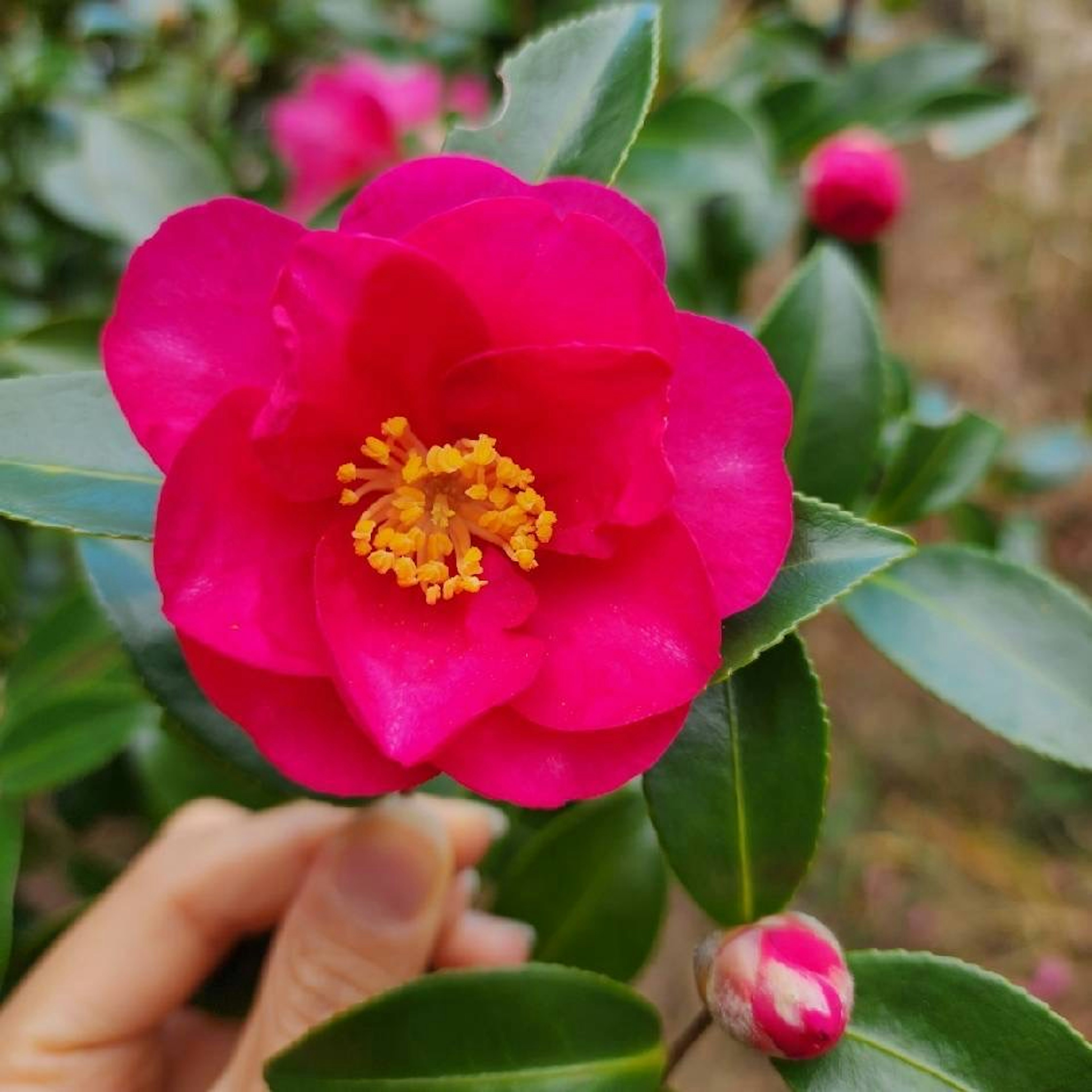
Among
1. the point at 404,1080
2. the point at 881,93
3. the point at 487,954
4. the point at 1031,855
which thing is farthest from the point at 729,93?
the point at 1031,855

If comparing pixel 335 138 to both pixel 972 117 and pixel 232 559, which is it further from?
pixel 232 559

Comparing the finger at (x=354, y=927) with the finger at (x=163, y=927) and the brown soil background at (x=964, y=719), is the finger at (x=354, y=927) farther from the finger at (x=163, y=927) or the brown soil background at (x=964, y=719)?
the brown soil background at (x=964, y=719)

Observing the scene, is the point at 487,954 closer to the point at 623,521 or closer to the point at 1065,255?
the point at 623,521

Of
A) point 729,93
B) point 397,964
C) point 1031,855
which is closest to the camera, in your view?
point 397,964

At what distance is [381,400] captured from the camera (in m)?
0.56

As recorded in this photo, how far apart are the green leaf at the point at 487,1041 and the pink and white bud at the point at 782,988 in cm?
10

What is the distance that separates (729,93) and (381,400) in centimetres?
104

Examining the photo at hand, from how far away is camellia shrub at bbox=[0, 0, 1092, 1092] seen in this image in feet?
1.66

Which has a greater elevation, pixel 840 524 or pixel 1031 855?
pixel 840 524

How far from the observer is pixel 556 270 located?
1.63 ft

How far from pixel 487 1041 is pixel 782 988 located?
0.20m

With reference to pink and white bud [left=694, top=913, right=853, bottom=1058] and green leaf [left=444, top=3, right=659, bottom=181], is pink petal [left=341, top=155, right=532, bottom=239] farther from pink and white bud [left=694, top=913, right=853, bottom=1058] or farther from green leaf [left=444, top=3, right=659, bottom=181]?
pink and white bud [left=694, top=913, right=853, bottom=1058]

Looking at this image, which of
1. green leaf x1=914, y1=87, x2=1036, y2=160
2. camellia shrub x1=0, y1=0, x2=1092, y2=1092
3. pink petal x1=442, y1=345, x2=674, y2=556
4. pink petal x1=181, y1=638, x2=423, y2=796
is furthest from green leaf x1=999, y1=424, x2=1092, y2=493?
pink petal x1=181, y1=638, x2=423, y2=796

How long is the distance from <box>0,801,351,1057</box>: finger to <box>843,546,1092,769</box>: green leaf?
0.48 meters
